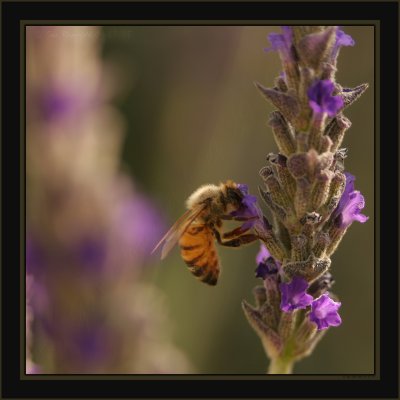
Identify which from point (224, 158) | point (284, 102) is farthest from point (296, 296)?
point (224, 158)

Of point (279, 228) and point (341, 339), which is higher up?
point (279, 228)

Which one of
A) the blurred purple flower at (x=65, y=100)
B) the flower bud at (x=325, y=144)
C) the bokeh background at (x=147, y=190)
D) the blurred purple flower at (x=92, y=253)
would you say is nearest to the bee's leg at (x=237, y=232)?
the flower bud at (x=325, y=144)

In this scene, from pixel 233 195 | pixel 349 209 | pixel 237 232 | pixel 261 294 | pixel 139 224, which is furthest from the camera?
pixel 139 224

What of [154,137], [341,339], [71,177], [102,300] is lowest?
[341,339]

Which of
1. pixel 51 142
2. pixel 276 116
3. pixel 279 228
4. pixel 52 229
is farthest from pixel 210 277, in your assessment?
pixel 51 142

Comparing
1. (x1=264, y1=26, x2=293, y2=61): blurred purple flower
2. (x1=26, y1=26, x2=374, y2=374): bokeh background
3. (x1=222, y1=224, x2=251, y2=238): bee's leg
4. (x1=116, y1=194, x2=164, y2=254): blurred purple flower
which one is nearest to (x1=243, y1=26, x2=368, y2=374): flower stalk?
(x1=264, y1=26, x2=293, y2=61): blurred purple flower

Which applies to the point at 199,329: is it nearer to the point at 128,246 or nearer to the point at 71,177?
the point at 128,246

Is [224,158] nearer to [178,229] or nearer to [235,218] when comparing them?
[178,229]

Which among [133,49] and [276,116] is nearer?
[276,116]
